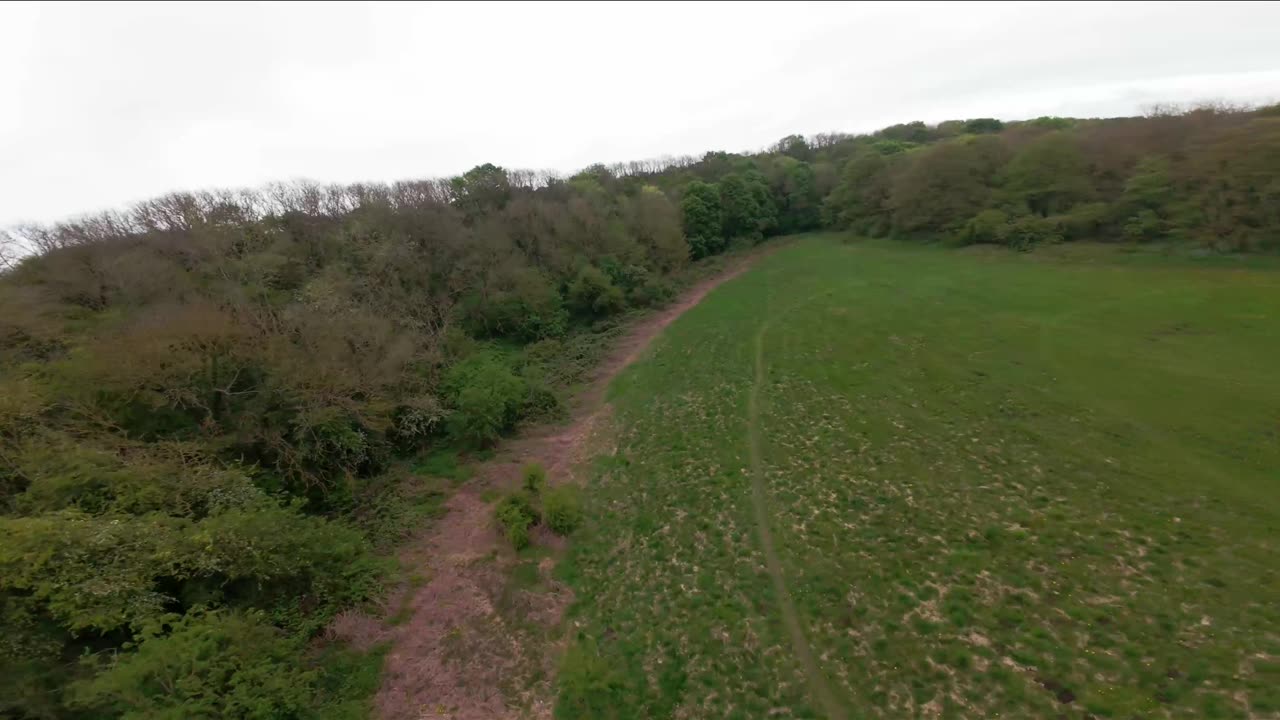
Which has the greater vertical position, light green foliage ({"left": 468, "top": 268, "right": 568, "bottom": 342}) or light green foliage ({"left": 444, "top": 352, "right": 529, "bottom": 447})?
light green foliage ({"left": 468, "top": 268, "right": 568, "bottom": 342})

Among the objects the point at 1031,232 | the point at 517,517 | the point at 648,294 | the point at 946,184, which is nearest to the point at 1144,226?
the point at 1031,232

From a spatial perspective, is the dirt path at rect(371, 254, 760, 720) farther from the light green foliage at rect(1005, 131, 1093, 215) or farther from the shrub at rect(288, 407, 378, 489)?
the light green foliage at rect(1005, 131, 1093, 215)

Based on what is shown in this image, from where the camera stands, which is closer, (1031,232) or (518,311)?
(518,311)

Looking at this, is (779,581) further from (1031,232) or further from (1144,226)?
(1031,232)

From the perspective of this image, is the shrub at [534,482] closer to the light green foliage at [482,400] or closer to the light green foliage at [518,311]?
the light green foliage at [482,400]

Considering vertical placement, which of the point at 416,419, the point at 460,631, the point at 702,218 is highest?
the point at 702,218

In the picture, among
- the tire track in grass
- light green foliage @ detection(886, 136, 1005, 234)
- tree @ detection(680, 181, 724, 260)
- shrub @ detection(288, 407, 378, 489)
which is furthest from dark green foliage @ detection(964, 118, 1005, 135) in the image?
shrub @ detection(288, 407, 378, 489)
